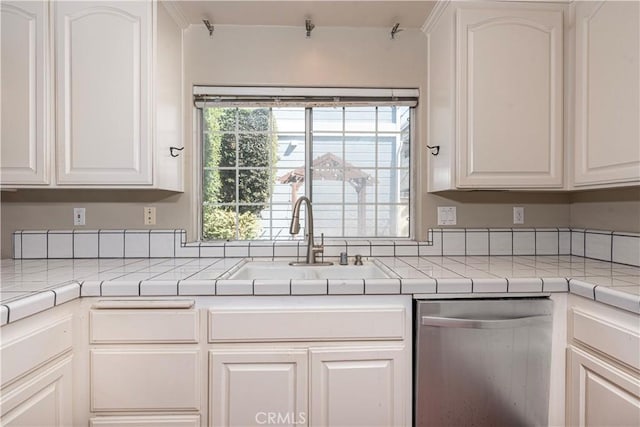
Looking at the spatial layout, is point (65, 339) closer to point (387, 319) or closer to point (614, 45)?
point (387, 319)

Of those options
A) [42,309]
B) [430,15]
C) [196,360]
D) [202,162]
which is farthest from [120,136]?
[430,15]

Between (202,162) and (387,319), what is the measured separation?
4.48ft

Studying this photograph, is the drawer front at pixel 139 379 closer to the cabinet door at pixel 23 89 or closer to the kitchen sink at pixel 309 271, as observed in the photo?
the kitchen sink at pixel 309 271

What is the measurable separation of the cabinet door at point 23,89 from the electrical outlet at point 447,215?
1981 mm

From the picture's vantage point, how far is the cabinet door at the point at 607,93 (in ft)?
4.24

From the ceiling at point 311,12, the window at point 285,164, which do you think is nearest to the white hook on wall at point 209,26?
the ceiling at point 311,12

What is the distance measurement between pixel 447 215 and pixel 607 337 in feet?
3.12

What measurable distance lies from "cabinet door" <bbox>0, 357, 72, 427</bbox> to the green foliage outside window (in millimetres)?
964

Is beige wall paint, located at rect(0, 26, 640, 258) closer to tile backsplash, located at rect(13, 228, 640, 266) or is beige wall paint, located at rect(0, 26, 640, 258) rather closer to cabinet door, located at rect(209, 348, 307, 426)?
tile backsplash, located at rect(13, 228, 640, 266)

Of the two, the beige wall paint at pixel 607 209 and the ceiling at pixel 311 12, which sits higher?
the ceiling at pixel 311 12

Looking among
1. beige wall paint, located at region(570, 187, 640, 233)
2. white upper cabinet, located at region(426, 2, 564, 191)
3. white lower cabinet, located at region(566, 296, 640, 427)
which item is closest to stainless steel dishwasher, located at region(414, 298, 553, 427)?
white lower cabinet, located at region(566, 296, 640, 427)

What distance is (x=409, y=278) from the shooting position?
1285 mm

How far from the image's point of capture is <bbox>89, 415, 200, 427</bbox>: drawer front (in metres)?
1.21

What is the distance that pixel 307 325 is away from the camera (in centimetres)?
124
